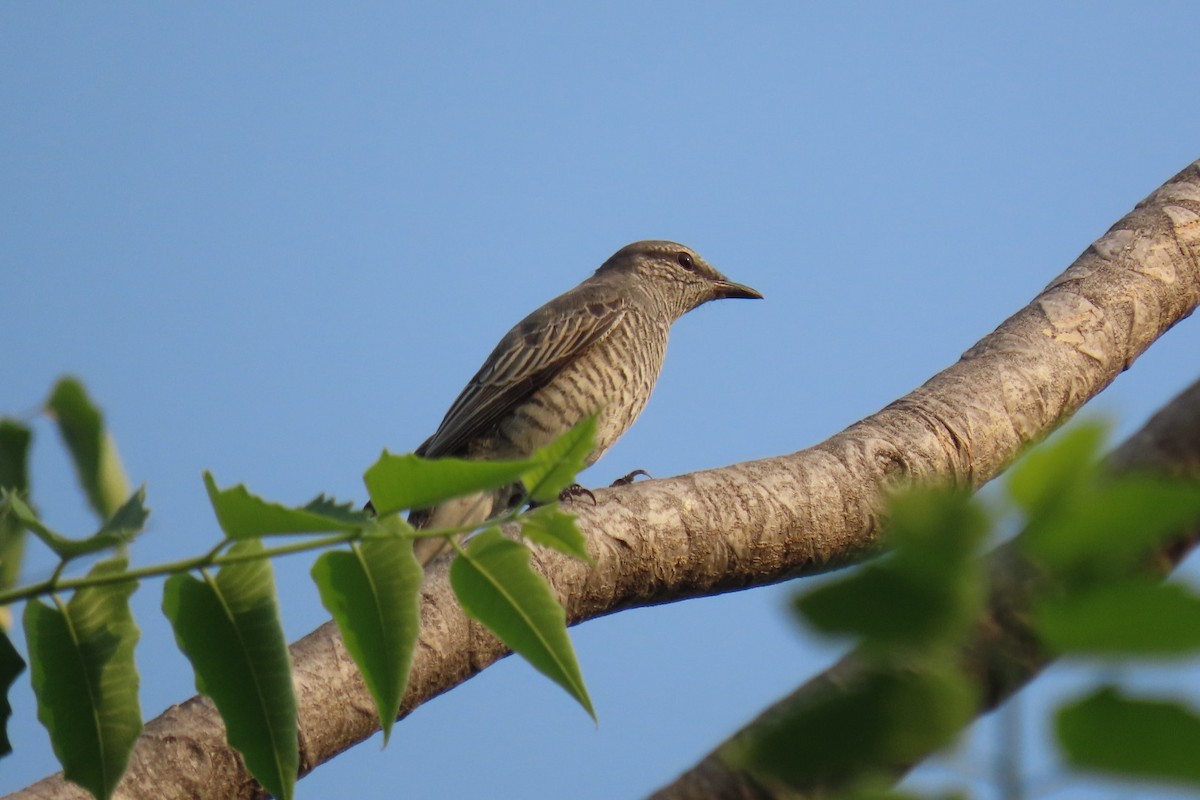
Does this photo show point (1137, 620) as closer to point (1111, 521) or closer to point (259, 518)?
point (1111, 521)

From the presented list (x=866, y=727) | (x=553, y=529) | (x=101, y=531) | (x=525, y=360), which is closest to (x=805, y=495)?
(x=553, y=529)

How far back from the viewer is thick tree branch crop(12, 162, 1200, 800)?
11.4 ft

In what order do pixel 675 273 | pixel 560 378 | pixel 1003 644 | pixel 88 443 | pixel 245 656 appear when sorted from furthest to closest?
pixel 675 273 < pixel 560 378 < pixel 88 443 < pixel 245 656 < pixel 1003 644

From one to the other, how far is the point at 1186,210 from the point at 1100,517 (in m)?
4.87

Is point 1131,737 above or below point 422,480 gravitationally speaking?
below

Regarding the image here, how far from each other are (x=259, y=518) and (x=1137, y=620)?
3.83ft

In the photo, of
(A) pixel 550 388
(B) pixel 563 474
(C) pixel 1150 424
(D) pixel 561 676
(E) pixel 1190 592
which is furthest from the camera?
(A) pixel 550 388

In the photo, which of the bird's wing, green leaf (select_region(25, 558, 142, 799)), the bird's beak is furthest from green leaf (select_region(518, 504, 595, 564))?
the bird's beak

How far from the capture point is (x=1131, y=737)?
0.79 metres

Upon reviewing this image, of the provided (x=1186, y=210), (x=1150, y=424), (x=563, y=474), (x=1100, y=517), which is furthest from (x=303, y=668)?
(x=1186, y=210)

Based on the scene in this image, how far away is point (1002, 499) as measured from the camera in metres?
0.84

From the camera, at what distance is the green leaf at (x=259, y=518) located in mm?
1626

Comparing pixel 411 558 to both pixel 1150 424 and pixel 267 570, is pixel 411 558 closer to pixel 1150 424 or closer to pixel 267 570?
pixel 267 570

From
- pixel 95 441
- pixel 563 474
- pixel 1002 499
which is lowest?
pixel 1002 499
